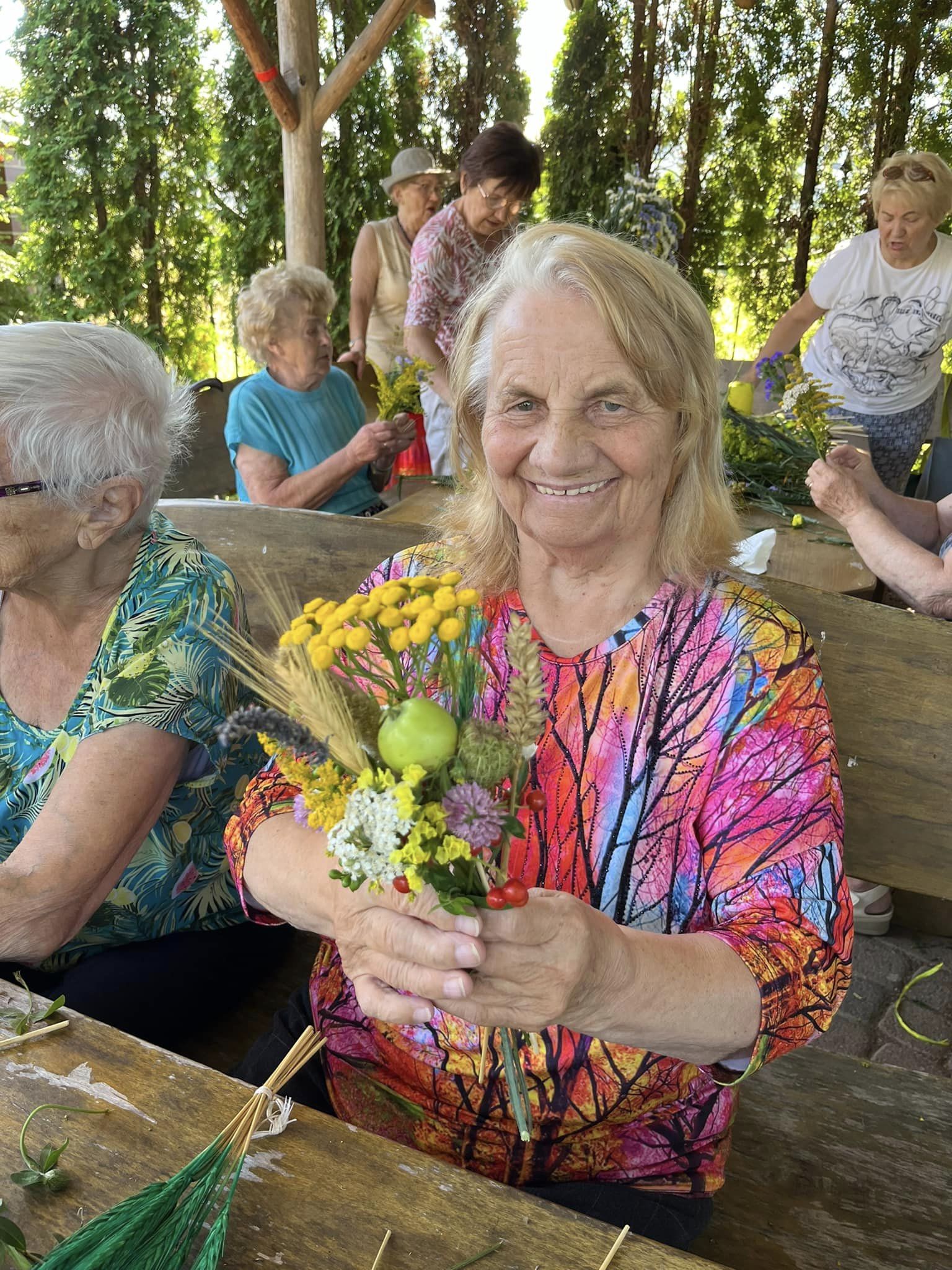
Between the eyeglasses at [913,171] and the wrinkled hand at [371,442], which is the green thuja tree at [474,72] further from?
the wrinkled hand at [371,442]

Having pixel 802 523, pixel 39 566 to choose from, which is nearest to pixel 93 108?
pixel 802 523

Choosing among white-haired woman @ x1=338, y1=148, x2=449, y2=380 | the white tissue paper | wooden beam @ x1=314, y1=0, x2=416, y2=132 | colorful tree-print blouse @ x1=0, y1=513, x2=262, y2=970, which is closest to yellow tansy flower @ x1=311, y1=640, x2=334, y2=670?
colorful tree-print blouse @ x1=0, y1=513, x2=262, y2=970

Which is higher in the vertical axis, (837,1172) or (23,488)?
(23,488)

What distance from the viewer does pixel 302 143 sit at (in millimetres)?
6547

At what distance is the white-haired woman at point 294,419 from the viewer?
152 inches

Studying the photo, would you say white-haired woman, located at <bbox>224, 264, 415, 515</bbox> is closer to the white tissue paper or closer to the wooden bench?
the white tissue paper

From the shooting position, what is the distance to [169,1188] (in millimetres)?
981

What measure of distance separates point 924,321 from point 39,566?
4.26m

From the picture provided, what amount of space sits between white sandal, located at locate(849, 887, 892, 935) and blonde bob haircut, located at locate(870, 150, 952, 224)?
2.96 metres

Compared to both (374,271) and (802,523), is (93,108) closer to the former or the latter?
(374,271)

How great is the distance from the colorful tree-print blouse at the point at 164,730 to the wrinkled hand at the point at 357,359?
14.1 ft

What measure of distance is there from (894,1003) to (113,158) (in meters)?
8.52

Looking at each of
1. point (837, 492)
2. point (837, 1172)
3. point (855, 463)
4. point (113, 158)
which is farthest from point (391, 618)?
point (113, 158)

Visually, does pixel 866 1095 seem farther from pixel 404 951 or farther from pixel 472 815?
pixel 472 815
